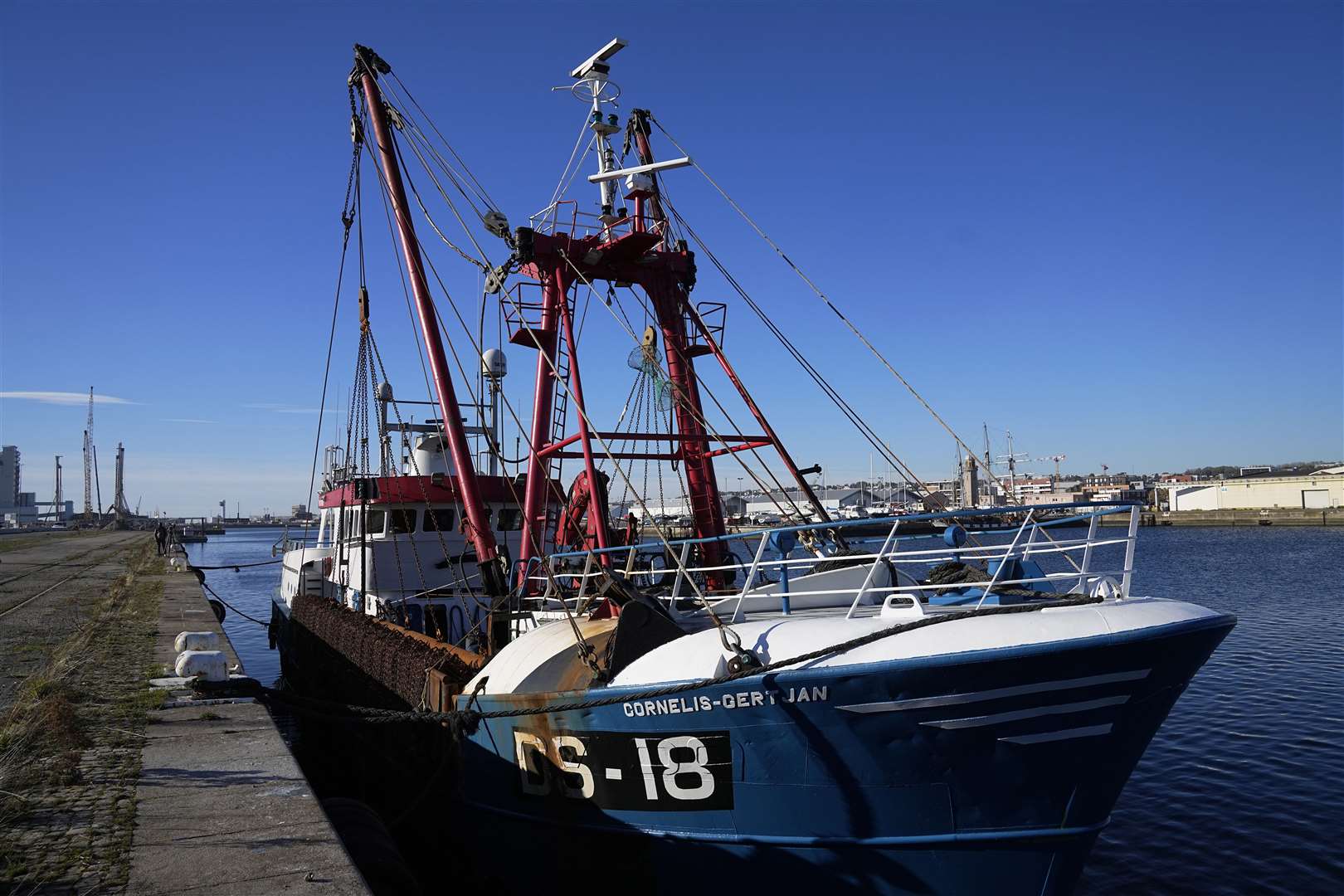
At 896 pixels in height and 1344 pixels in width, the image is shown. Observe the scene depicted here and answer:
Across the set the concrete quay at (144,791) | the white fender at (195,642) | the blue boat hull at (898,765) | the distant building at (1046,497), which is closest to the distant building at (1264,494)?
the distant building at (1046,497)

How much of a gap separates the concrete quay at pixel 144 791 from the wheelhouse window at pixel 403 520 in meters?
5.53

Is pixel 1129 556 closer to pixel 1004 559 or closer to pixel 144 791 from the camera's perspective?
pixel 1004 559

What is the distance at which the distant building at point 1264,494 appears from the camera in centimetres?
8962

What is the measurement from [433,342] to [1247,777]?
47.5 feet

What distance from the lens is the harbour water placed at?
10312 mm

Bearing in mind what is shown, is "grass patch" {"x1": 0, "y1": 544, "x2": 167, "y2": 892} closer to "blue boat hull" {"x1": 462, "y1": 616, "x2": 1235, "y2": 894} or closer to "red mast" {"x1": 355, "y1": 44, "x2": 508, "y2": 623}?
"blue boat hull" {"x1": 462, "y1": 616, "x2": 1235, "y2": 894}

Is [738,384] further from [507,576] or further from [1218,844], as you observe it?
[1218,844]

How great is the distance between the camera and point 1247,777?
513 inches

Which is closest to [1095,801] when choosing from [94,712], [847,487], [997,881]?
[997,881]

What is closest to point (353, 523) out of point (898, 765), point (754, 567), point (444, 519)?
point (444, 519)

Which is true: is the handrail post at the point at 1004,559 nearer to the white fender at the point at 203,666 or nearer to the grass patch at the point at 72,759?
the grass patch at the point at 72,759

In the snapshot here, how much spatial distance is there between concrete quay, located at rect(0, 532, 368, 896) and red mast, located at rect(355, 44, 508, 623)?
4.51 meters

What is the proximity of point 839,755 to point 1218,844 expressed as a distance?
740 centimetres

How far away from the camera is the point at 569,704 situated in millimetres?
7789
